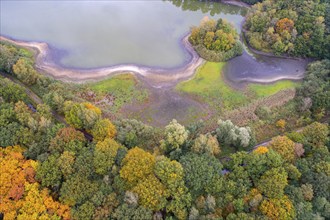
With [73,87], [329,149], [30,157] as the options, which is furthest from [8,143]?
[329,149]

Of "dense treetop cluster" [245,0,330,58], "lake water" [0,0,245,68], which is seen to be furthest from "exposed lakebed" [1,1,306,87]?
"dense treetop cluster" [245,0,330,58]

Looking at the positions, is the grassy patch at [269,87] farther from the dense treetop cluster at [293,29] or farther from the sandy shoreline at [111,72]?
the sandy shoreline at [111,72]

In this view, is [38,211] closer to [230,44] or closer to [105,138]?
[105,138]

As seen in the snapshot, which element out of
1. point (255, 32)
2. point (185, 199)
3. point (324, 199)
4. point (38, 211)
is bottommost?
point (38, 211)

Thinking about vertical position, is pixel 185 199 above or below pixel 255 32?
below

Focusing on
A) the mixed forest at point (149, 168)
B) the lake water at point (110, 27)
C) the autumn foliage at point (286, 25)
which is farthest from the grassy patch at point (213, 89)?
the autumn foliage at point (286, 25)

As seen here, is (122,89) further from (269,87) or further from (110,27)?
(269,87)
